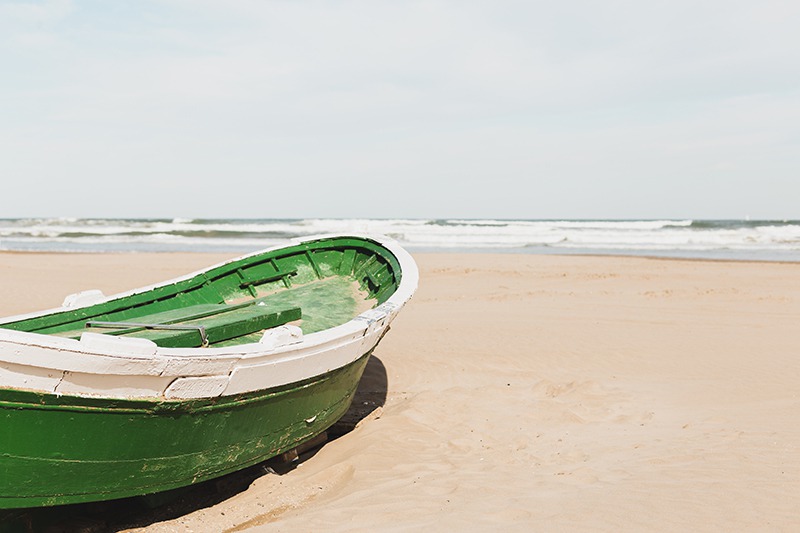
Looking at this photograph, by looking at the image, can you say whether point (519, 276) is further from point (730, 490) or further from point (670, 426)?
point (730, 490)

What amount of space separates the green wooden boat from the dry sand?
0.49 meters

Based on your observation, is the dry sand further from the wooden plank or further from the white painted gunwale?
the wooden plank

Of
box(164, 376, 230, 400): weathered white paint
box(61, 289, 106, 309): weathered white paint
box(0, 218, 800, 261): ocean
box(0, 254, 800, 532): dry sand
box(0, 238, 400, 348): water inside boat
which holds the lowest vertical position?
box(0, 218, 800, 261): ocean

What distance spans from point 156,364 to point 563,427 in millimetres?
3719

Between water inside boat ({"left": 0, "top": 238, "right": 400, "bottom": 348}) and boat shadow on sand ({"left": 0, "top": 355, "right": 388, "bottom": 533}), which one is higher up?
water inside boat ({"left": 0, "top": 238, "right": 400, "bottom": 348})

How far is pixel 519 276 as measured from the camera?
16.6m

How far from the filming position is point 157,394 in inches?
130

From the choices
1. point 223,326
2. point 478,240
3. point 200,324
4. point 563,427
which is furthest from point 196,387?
point 478,240

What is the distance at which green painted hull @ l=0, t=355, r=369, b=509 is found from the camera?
3.03 meters

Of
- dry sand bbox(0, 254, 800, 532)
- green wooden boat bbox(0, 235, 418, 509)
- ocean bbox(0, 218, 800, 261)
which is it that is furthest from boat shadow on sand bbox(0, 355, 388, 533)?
ocean bbox(0, 218, 800, 261)

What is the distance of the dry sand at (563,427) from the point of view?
380cm

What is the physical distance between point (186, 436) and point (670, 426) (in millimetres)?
4001

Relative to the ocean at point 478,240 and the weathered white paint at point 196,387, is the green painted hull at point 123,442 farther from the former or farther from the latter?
the ocean at point 478,240

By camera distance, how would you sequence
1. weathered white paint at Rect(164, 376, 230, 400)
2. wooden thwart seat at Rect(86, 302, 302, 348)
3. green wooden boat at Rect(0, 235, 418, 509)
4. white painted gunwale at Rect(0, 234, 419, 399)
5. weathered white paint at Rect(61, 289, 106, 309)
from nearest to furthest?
white painted gunwale at Rect(0, 234, 419, 399) → green wooden boat at Rect(0, 235, 418, 509) → weathered white paint at Rect(164, 376, 230, 400) → wooden thwart seat at Rect(86, 302, 302, 348) → weathered white paint at Rect(61, 289, 106, 309)
